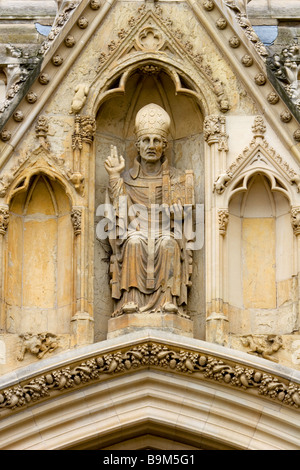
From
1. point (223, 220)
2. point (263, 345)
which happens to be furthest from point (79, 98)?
point (263, 345)

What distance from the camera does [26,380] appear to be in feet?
68.6

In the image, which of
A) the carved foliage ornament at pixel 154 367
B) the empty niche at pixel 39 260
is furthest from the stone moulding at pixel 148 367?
the empty niche at pixel 39 260

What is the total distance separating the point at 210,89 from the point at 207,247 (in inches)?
72.9

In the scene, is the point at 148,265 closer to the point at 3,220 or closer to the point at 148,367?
the point at 148,367

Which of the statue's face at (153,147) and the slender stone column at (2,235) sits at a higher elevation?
the statue's face at (153,147)

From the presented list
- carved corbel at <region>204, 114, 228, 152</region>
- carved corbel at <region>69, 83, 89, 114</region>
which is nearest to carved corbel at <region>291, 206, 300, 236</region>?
carved corbel at <region>204, 114, 228, 152</region>

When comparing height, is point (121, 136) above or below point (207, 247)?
above

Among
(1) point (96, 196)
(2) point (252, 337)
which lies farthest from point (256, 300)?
(1) point (96, 196)

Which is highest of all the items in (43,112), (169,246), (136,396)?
(43,112)

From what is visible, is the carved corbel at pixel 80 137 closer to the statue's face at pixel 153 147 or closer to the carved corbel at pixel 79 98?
the carved corbel at pixel 79 98

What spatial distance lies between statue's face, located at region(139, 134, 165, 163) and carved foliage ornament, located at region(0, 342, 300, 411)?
90.1 inches

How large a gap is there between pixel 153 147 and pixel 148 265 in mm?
1427

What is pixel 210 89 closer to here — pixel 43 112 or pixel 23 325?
pixel 43 112

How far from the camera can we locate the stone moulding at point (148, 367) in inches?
822
